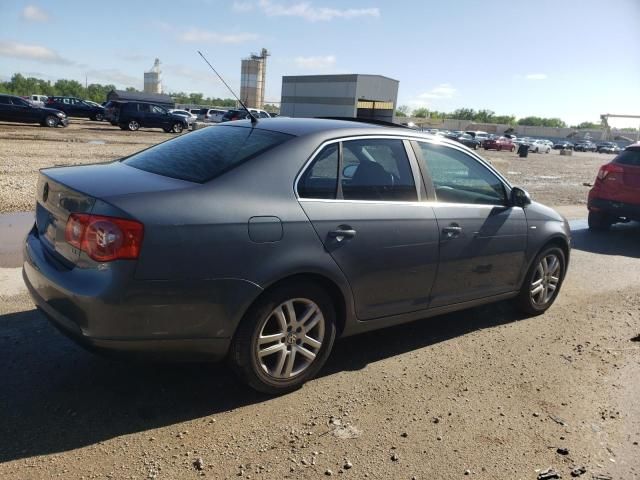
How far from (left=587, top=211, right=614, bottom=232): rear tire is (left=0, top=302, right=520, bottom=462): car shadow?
7513 millimetres

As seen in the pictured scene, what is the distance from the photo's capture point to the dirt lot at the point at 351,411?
9.42ft

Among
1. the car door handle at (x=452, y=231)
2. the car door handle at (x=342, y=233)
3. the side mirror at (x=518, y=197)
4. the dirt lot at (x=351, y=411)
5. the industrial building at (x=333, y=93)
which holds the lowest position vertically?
the dirt lot at (x=351, y=411)

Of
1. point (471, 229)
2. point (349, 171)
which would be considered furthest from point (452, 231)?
point (349, 171)

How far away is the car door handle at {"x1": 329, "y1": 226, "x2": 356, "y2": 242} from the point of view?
11.5 ft

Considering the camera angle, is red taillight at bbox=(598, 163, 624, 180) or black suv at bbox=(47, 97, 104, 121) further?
black suv at bbox=(47, 97, 104, 121)

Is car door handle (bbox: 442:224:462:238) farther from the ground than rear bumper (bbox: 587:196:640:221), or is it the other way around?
car door handle (bbox: 442:224:462:238)

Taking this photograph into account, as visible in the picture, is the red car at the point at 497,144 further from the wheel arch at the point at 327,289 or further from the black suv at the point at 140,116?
the wheel arch at the point at 327,289

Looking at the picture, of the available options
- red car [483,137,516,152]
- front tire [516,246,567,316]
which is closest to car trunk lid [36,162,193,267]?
front tire [516,246,567,316]

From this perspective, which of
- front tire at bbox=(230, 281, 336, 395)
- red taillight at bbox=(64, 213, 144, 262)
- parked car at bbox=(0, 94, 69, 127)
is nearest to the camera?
red taillight at bbox=(64, 213, 144, 262)

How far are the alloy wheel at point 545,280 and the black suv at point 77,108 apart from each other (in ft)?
129

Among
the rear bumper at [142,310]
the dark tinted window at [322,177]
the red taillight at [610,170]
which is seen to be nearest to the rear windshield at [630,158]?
the red taillight at [610,170]

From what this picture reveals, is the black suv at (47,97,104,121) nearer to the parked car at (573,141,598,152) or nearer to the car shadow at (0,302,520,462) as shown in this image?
the car shadow at (0,302,520,462)

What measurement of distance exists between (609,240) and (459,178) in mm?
6621

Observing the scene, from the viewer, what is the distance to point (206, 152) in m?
3.69
